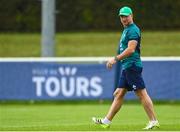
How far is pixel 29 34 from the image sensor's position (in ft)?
124

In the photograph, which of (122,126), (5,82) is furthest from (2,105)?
(122,126)

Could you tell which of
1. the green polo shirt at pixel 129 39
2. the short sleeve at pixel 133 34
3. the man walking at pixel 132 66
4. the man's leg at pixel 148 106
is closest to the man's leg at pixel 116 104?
the man walking at pixel 132 66

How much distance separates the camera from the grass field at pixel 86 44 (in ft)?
109

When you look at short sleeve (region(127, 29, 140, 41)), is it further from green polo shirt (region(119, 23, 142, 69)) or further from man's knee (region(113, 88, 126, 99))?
man's knee (region(113, 88, 126, 99))

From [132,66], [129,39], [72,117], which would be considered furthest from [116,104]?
[72,117]

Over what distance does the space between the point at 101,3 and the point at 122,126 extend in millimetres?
24936

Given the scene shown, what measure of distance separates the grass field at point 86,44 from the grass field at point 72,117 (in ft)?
38.4

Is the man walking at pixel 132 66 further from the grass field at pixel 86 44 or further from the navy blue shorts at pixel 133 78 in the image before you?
the grass field at pixel 86 44

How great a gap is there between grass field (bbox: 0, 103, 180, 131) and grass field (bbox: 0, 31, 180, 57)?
38.4 ft

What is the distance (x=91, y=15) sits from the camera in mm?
37500

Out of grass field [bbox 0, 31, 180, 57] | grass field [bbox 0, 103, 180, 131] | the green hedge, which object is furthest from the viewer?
the green hedge

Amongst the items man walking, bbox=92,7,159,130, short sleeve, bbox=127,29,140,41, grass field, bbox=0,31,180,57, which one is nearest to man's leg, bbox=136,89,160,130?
man walking, bbox=92,7,159,130

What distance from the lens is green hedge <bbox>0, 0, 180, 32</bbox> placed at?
3703 cm

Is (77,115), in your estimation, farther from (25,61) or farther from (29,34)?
(29,34)
